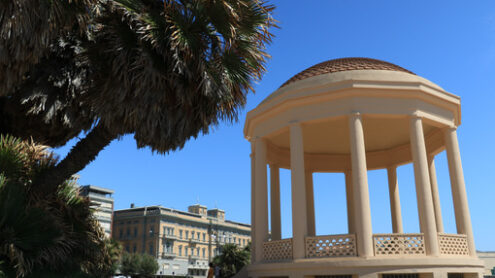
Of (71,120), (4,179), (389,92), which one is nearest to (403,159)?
(389,92)

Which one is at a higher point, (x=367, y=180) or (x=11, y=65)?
(x=11, y=65)

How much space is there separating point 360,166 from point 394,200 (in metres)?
8.65

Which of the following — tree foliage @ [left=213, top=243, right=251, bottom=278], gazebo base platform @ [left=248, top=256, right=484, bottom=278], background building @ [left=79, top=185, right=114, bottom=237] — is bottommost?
gazebo base platform @ [left=248, top=256, right=484, bottom=278]

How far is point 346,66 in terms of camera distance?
60.6 feet

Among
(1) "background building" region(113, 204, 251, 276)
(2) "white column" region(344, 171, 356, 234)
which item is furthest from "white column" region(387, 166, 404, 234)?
(1) "background building" region(113, 204, 251, 276)

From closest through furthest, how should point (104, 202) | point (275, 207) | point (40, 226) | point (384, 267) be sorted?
1. point (40, 226)
2. point (384, 267)
3. point (275, 207)
4. point (104, 202)

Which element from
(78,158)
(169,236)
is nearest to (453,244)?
(78,158)

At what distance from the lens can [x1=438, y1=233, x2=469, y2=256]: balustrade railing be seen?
1505 cm

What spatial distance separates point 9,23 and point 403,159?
1993 centimetres

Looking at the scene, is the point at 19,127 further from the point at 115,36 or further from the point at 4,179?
the point at 115,36

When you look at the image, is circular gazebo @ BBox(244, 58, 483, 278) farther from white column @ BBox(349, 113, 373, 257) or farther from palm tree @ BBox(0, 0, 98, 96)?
palm tree @ BBox(0, 0, 98, 96)

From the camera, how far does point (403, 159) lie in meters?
23.0

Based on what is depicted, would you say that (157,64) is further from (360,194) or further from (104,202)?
(104,202)

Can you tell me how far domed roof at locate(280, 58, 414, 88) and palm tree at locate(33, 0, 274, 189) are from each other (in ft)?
25.7
